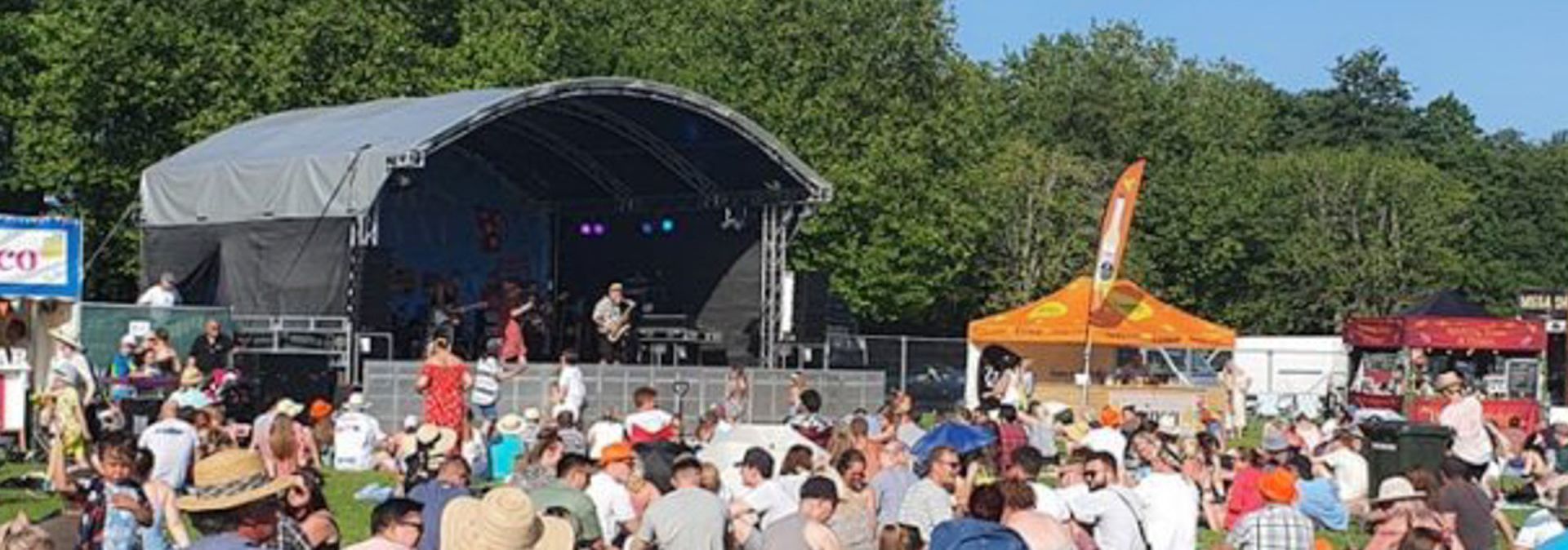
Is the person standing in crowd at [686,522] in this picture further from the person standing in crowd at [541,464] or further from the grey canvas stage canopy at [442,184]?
the grey canvas stage canopy at [442,184]

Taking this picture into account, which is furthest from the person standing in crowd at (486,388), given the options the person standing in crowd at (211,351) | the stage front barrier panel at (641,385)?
the person standing in crowd at (211,351)

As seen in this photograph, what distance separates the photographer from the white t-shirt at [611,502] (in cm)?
1288

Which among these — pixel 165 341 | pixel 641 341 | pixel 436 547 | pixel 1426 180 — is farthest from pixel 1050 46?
pixel 436 547

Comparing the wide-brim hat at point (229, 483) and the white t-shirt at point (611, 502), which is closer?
the wide-brim hat at point (229, 483)

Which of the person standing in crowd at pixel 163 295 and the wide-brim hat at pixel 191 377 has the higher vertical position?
the person standing in crowd at pixel 163 295

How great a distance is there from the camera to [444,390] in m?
21.6

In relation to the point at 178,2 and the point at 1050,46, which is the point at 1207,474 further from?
the point at 1050,46

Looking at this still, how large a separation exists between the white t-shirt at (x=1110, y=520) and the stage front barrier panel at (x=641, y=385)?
12867 mm

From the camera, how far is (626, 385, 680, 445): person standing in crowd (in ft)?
60.5

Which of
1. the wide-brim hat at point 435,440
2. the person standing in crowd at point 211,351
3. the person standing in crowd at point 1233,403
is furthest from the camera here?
the person standing in crowd at point 1233,403

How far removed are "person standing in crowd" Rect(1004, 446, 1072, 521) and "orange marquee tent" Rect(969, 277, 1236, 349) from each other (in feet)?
64.6

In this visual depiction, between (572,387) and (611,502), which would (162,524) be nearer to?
(611,502)

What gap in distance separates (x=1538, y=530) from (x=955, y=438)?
4.98 metres

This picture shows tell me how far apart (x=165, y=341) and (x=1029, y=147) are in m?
38.1
